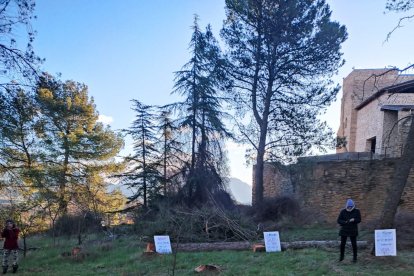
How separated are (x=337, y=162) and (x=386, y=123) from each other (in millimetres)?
5702

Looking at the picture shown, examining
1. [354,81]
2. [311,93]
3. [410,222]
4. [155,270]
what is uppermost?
[354,81]

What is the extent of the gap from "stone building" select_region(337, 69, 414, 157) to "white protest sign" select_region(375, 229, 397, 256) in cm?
672

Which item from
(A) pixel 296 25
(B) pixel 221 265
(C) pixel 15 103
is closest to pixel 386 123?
(A) pixel 296 25

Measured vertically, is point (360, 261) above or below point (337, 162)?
below

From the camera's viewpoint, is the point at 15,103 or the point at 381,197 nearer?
the point at 15,103

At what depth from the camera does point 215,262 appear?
34.1 feet

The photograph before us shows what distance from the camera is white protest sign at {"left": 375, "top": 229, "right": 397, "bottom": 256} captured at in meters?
9.20

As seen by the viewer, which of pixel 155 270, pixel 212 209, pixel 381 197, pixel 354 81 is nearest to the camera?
pixel 155 270

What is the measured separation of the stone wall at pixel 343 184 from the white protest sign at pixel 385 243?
7161 millimetres

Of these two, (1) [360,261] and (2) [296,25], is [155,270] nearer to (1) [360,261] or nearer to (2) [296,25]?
(1) [360,261]

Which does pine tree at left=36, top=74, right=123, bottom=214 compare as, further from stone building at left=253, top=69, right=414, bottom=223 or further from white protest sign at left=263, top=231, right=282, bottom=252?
white protest sign at left=263, top=231, right=282, bottom=252

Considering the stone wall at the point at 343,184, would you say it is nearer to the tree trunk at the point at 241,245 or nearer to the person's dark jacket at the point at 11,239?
the tree trunk at the point at 241,245

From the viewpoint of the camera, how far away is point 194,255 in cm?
1150

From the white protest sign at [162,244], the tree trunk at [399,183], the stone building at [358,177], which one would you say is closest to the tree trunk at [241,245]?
the white protest sign at [162,244]
